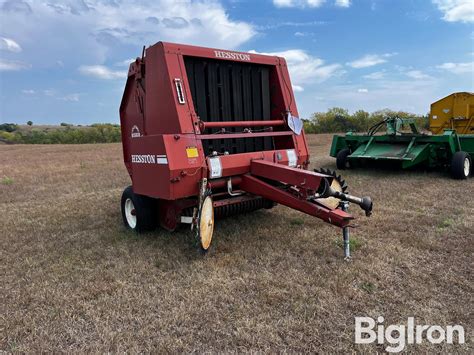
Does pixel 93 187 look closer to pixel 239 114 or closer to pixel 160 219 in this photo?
pixel 160 219

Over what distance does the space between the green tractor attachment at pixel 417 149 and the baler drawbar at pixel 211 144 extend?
3752mm

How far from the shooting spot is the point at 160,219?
13.9 ft

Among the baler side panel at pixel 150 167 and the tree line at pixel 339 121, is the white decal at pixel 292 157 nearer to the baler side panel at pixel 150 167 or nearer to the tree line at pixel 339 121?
the baler side panel at pixel 150 167

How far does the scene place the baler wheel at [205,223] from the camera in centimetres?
319

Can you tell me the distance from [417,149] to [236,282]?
579cm

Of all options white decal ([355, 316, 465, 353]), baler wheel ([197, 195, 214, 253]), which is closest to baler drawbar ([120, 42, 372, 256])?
baler wheel ([197, 195, 214, 253])

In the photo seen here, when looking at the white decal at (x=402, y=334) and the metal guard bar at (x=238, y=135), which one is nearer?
the white decal at (x=402, y=334)

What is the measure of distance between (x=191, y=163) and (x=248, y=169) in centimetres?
74

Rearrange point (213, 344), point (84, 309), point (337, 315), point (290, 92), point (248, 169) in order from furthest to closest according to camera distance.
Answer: point (290, 92)
point (248, 169)
point (84, 309)
point (337, 315)
point (213, 344)

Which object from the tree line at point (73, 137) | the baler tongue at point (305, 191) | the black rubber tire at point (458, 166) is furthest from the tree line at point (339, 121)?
the baler tongue at point (305, 191)

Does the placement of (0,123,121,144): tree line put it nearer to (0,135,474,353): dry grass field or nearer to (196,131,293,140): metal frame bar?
(0,135,474,353): dry grass field

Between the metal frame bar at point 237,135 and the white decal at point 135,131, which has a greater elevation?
the white decal at point 135,131

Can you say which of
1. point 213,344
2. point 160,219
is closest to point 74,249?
point 160,219

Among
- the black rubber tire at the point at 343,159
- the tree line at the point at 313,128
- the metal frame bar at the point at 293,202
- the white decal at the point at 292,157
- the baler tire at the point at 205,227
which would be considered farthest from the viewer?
the tree line at the point at 313,128
